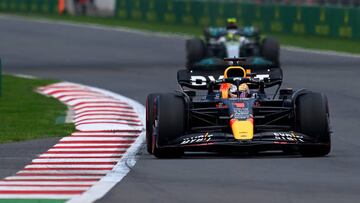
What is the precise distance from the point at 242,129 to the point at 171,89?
40.1 ft

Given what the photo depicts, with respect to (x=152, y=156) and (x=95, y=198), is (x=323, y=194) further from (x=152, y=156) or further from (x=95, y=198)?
(x=152, y=156)

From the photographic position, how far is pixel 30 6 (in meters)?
67.4

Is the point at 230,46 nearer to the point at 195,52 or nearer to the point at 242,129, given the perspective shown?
the point at 195,52

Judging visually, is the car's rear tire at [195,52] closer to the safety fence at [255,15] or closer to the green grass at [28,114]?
the green grass at [28,114]

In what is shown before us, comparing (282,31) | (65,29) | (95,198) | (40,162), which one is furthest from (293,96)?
(65,29)

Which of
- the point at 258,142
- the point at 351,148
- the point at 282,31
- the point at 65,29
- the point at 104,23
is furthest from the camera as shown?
the point at 104,23

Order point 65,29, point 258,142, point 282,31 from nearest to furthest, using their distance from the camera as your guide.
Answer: point 258,142
point 282,31
point 65,29

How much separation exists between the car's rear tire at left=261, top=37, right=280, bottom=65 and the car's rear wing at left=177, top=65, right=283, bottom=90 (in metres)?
13.5

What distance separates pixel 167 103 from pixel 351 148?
2.41m

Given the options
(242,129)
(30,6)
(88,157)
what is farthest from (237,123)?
(30,6)

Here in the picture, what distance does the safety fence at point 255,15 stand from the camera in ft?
Result: 142

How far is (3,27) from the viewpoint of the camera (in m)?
53.9

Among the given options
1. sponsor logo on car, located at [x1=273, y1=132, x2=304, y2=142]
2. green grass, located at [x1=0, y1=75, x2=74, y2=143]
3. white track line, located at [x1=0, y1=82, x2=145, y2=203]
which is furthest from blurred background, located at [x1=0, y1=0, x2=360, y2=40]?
sponsor logo on car, located at [x1=273, y1=132, x2=304, y2=142]

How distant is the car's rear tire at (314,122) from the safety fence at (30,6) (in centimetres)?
5098
